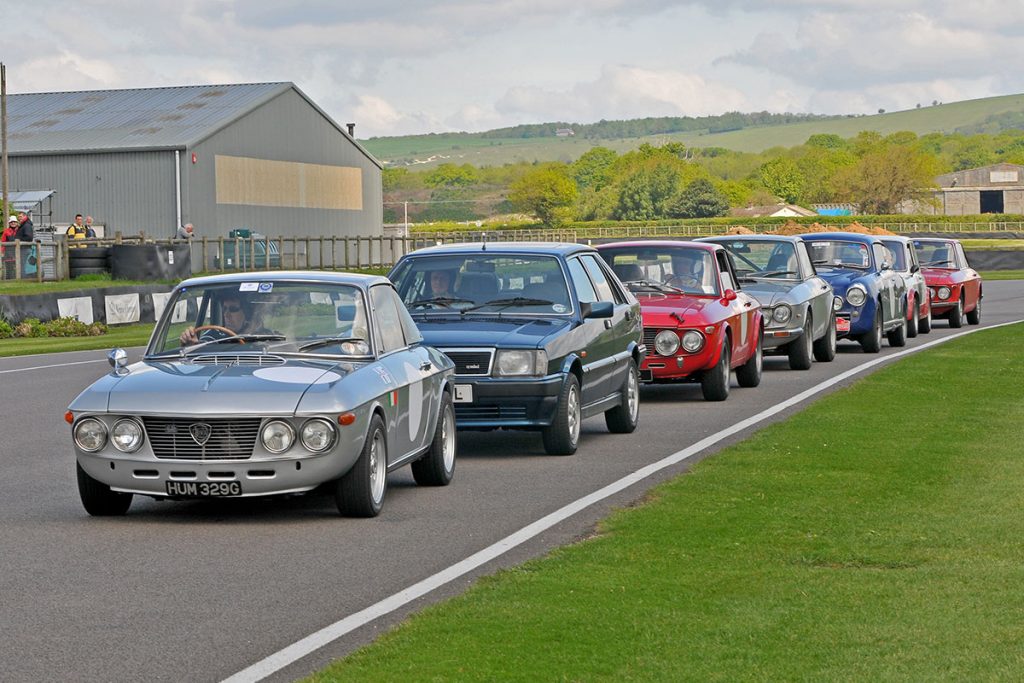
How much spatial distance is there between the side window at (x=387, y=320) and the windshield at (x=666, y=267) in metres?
6.84

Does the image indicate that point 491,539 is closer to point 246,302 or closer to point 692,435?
point 246,302

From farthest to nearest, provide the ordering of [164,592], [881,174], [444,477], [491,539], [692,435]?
[881,174]
[692,435]
[444,477]
[491,539]
[164,592]

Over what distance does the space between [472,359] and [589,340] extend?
47.2 inches

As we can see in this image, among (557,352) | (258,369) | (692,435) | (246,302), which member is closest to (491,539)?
(258,369)

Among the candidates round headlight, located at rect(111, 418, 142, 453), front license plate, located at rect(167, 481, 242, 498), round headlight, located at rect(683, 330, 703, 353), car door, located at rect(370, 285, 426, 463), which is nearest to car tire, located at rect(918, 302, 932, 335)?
round headlight, located at rect(683, 330, 703, 353)

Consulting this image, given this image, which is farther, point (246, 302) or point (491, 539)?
point (246, 302)

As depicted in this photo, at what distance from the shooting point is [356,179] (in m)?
77.0

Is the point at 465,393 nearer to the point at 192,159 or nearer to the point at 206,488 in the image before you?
the point at 206,488

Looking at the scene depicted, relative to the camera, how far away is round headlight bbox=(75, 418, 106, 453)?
9.55 m

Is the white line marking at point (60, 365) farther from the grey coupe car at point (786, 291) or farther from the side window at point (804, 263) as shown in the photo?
the side window at point (804, 263)

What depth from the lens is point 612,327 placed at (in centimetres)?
1398

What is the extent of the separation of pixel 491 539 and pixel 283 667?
2.96 metres

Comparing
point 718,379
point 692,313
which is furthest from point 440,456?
point 718,379

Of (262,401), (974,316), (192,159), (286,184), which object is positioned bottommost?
(974,316)
